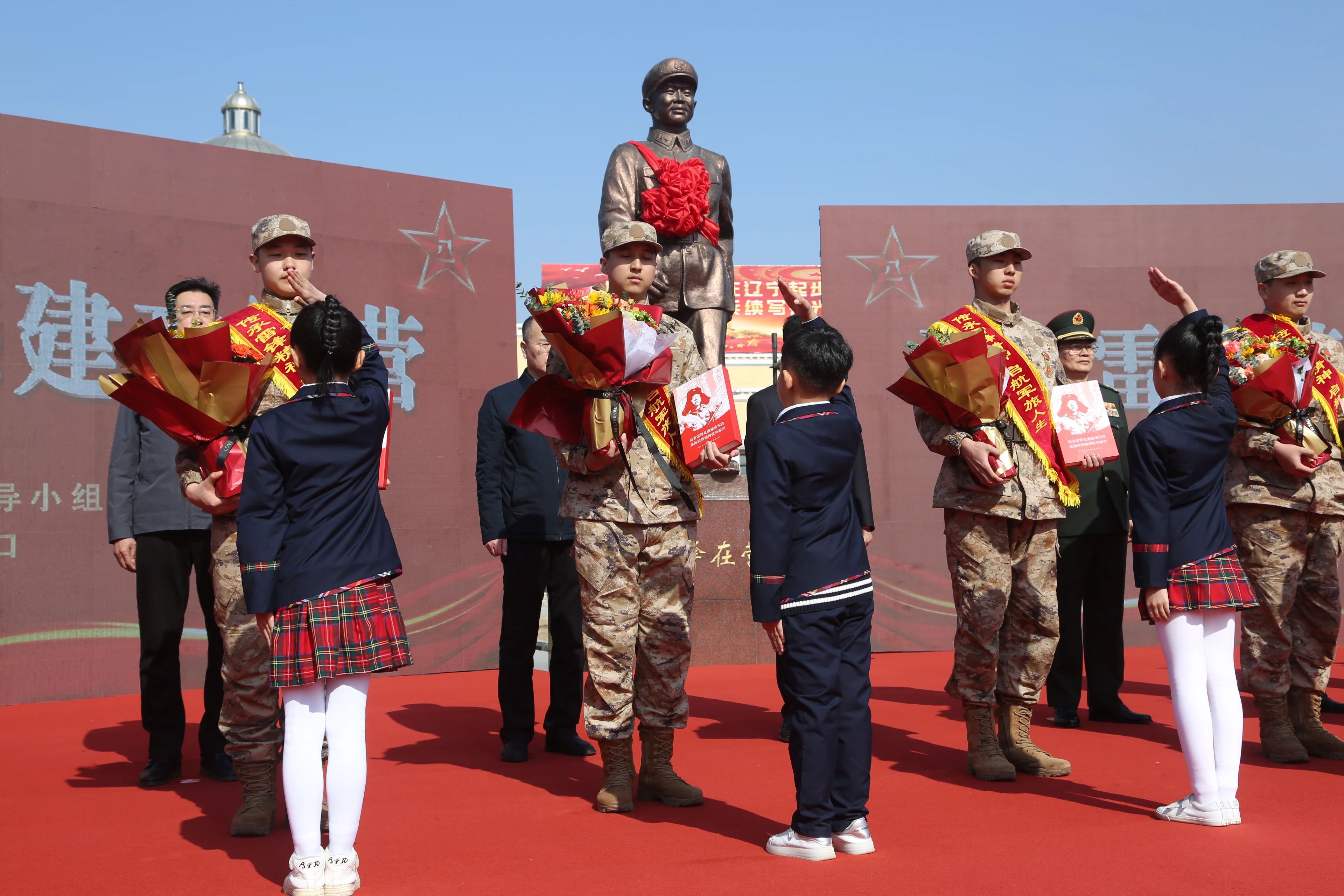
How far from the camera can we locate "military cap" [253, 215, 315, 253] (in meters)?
3.50

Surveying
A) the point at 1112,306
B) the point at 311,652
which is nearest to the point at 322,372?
the point at 311,652

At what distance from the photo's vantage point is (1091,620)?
5.34 meters

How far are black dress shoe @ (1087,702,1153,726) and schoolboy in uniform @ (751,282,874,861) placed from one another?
2466mm

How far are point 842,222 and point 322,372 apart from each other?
538 cm

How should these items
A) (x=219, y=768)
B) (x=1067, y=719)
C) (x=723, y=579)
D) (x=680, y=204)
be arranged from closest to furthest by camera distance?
(x=219, y=768) < (x=1067, y=719) < (x=680, y=204) < (x=723, y=579)

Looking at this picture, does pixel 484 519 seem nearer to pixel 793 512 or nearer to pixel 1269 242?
pixel 793 512

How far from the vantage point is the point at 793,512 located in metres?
2.97

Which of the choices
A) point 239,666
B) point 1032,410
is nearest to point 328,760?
point 239,666

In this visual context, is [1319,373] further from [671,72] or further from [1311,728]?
[671,72]

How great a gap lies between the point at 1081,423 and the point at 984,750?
3.88 feet

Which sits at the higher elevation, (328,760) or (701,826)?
(328,760)

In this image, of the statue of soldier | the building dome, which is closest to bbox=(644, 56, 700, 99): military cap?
the statue of soldier

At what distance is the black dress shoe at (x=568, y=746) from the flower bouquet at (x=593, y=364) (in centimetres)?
151

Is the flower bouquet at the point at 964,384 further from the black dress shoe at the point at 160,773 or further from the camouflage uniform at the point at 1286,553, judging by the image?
the black dress shoe at the point at 160,773
